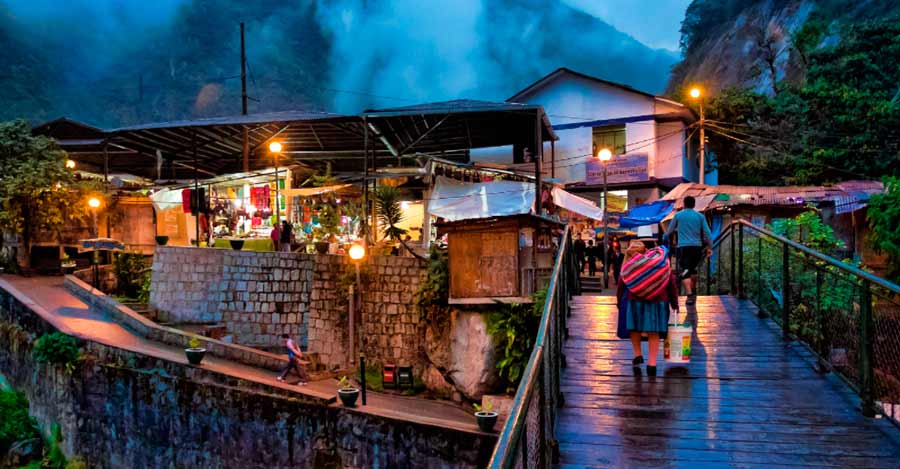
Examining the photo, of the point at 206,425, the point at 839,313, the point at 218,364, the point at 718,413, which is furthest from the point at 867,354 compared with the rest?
the point at 218,364

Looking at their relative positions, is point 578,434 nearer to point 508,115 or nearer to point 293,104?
point 508,115

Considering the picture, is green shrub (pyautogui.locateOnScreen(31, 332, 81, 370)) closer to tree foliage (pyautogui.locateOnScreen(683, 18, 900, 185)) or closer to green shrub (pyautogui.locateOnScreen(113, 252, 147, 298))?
green shrub (pyautogui.locateOnScreen(113, 252, 147, 298))

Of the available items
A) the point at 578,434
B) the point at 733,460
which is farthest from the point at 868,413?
the point at 578,434

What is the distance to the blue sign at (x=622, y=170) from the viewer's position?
2362 centimetres

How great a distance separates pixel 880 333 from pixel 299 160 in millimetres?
20356

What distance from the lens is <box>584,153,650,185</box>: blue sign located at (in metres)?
23.6

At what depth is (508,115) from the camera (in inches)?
647

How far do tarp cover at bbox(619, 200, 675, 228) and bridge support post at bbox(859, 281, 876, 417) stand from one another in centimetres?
1595

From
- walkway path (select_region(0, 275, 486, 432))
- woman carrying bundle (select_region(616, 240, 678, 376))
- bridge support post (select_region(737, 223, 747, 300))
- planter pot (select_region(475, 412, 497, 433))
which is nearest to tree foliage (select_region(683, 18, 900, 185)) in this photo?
bridge support post (select_region(737, 223, 747, 300))

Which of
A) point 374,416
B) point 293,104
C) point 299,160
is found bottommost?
point 374,416

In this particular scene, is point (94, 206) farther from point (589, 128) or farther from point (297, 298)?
point (589, 128)

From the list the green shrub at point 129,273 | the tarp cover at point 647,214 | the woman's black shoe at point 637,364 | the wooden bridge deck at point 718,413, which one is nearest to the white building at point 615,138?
the tarp cover at point 647,214

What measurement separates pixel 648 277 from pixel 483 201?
1119cm

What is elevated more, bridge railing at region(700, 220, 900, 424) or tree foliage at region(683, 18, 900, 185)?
tree foliage at region(683, 18, 900, 185)
